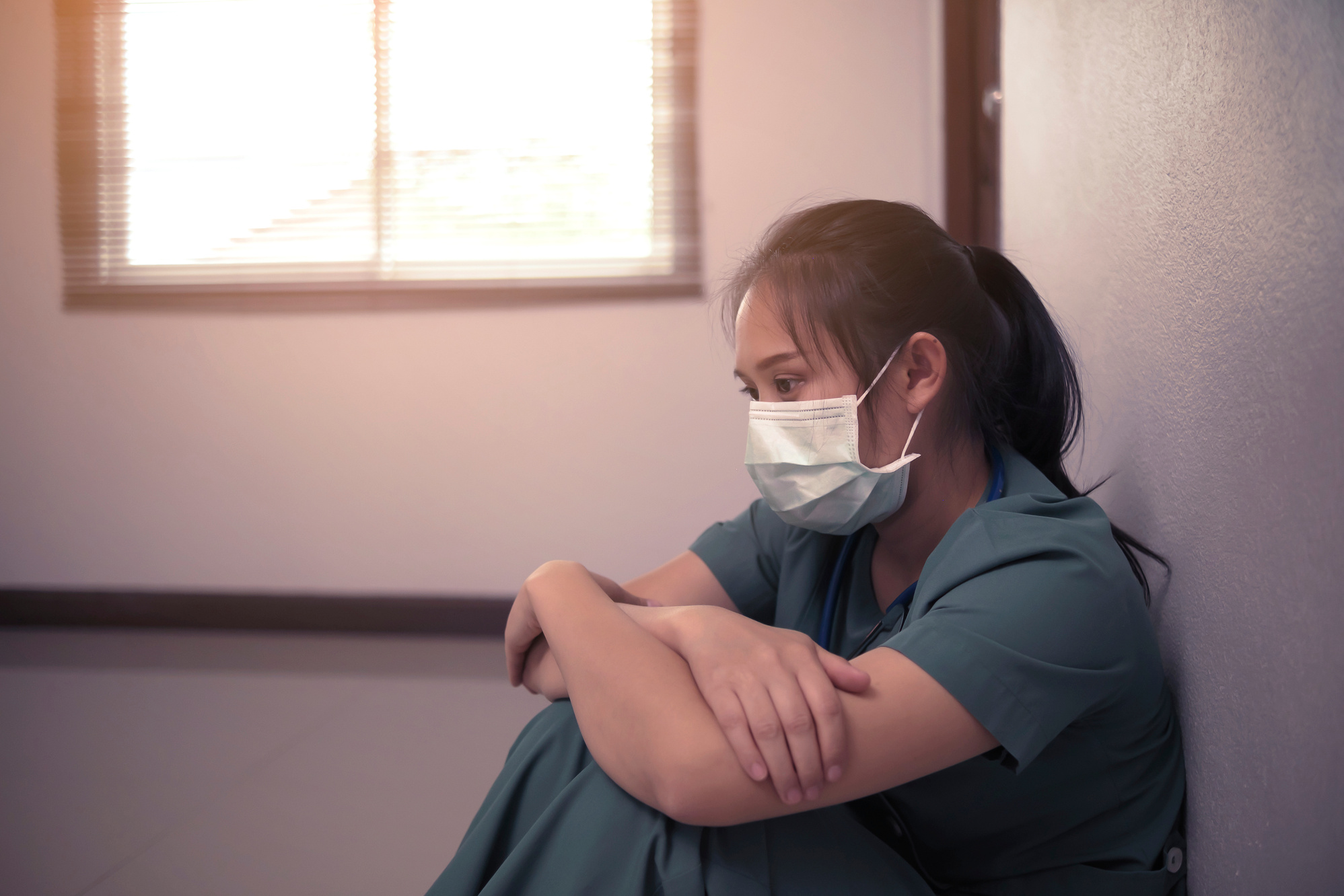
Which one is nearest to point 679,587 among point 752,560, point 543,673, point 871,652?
point 752,560

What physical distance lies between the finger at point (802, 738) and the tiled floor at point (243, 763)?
91 cm

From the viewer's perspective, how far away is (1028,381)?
0.90 m

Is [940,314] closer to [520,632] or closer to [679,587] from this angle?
[679,587]

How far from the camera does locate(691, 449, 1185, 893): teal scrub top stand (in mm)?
587

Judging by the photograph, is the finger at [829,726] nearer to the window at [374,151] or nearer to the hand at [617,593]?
the hand at [617,593]

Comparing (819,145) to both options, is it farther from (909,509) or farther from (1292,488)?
(1292,488)

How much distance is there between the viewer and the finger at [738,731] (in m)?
0.57

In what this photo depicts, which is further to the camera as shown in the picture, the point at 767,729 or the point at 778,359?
the point at 778,359

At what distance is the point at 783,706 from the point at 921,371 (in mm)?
438

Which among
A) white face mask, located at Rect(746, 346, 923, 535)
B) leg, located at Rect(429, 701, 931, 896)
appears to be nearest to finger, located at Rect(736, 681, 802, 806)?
leg, located at Rect(429, 701, 931, 896)

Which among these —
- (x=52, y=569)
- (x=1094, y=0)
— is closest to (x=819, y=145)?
(x=1094, y=0)

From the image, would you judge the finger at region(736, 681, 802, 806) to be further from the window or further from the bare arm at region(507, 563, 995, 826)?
the window

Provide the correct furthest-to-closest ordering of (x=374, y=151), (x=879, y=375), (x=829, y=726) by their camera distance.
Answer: (x=374, y=151) → (x=879, y=375) → (x=829, y=726)

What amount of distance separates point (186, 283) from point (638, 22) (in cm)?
178
